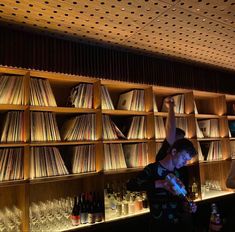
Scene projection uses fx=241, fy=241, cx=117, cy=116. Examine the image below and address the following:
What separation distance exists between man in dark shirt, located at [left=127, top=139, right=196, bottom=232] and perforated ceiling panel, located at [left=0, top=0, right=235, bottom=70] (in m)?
0.90

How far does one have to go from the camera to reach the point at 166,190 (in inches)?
70.0

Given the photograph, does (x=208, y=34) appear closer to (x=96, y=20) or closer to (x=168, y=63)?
(x=168, y=63)

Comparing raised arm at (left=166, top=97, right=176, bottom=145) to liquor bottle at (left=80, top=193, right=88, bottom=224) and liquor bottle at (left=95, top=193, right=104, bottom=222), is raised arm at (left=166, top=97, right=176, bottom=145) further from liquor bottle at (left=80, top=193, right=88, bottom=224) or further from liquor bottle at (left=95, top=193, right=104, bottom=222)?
liquor bottle at (left=80, top=193, right=88, bottom=224)

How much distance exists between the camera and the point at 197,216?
2.72m

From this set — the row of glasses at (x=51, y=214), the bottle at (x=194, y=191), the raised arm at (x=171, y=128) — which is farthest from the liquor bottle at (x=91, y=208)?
the bottle at (x=194, y=191)

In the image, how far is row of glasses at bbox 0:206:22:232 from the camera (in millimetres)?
1727

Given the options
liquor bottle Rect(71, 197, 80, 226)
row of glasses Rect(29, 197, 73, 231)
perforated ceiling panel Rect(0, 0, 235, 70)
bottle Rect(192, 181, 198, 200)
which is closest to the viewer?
perforated ceiling panel Rect(0, 0, 235, 70)

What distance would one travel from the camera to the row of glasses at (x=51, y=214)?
185 cm

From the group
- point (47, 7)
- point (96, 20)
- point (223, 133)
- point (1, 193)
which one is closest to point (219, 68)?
point (223, 133)

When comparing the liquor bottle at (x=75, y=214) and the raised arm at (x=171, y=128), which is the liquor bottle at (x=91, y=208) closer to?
the liquor bottle at (x=75, y=214)

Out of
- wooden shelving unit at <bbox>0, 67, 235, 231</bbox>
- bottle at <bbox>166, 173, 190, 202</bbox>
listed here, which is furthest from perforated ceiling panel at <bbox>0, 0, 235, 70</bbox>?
bottle at <bbox>166, 173, 190, 202</bbox>

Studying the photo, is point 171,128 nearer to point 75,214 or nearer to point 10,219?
point 75,214

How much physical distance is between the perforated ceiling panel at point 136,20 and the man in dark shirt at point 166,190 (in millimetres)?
904

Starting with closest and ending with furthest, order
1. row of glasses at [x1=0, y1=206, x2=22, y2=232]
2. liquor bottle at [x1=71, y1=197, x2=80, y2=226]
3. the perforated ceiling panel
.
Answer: the perforated ceiling panel < row of glasses at [x1=0, y1=206, x2=22, y2=232] < liquor bottle at [x1=71, y1=197, x2=80, y2=226]
